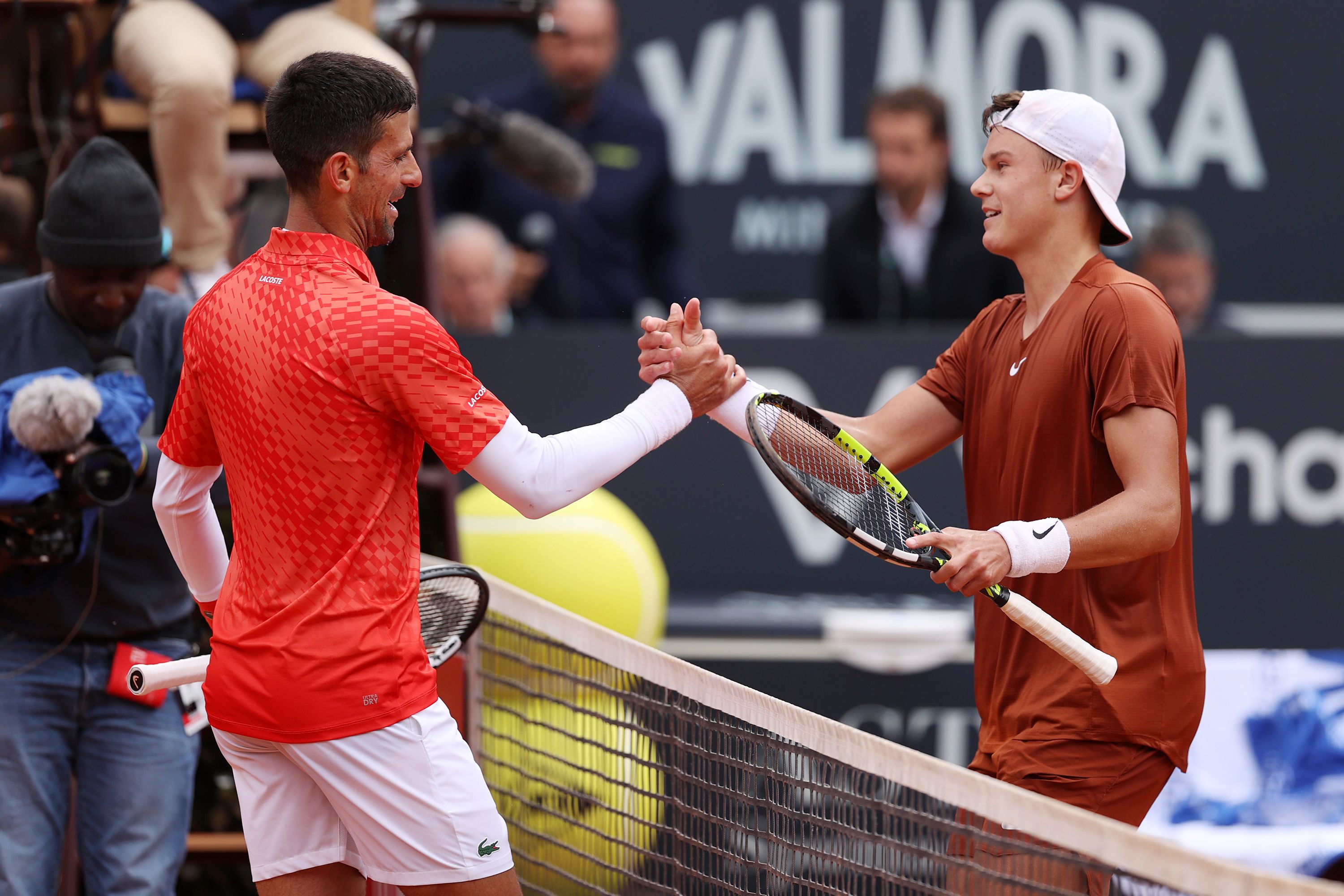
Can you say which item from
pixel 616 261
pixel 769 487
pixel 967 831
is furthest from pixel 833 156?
pixel 967 831

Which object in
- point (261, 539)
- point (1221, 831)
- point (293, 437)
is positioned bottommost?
point (1221, 831)

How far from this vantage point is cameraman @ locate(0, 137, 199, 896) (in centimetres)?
362

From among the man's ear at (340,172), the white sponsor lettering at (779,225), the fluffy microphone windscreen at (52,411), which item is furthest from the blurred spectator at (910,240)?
the man's ear at (340,172)

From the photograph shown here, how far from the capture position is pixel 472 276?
7023 millimetres

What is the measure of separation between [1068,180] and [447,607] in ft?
5.08

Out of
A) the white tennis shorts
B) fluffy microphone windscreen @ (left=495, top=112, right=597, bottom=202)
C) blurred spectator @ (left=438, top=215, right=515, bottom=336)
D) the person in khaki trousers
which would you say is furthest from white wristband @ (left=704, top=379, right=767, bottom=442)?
blurred spectator @ (left=438, top=215, right=515, bottom=336)

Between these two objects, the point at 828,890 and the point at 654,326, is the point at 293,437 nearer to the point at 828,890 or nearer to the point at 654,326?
the point at 654,326

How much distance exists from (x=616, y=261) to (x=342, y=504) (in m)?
5.30

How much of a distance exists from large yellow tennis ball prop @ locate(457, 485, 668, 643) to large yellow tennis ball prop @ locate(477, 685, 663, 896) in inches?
59.3

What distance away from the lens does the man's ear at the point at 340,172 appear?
2678 mm

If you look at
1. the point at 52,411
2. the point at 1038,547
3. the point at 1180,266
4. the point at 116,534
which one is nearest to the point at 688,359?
the point at 1038,547

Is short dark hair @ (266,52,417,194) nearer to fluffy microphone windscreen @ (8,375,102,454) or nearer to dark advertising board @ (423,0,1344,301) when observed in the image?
fluffy microphone windscreen @ (8,375,102,454)

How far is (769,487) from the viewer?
673 centimetres

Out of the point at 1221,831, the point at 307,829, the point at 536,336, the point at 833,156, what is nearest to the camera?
the point at 307,829
